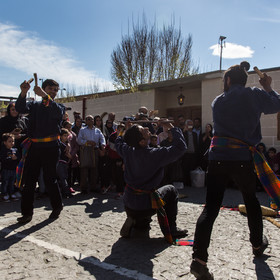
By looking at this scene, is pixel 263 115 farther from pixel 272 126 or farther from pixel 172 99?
pixel 172 99

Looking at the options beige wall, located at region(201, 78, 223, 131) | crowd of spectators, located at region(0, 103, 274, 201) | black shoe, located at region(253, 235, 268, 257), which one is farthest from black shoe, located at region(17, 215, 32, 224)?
beige wall, located at region(201, 78, 223, 131)

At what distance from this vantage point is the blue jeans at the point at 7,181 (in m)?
6.06

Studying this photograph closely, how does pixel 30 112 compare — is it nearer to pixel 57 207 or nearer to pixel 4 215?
pixel 57 207

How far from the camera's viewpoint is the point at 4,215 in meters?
4.79

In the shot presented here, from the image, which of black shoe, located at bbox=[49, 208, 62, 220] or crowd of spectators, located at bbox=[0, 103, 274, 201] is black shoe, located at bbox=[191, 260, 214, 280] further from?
crowd of spectators, located at bbox=[0, 103, 274, 201]

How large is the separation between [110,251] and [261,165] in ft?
5.72

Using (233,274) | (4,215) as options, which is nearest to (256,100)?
(233,274)

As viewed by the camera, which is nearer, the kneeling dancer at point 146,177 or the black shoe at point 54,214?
the kneeling dancer at point 146,177

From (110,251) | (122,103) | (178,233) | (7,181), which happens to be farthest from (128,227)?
(122,103)

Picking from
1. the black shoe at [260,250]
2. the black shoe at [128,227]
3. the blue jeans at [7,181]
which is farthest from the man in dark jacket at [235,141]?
the blue jeans at [7,181]

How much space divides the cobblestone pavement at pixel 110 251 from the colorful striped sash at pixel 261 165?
0.67 meters

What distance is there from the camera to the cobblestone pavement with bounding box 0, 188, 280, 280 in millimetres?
2688

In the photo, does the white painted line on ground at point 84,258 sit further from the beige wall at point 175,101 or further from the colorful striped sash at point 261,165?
the beige wall at point 175,101

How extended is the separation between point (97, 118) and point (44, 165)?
3.75 metres
